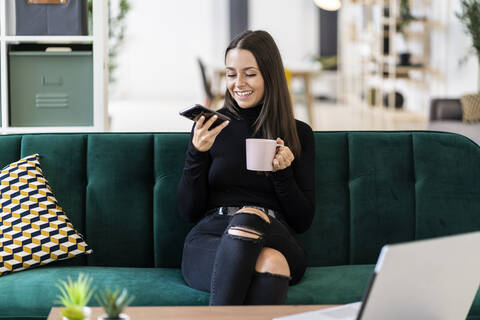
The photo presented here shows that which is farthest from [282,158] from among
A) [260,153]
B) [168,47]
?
[168,47]

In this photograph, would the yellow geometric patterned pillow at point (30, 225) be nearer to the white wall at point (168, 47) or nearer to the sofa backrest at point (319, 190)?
the sofa backrest at point (319, 190)

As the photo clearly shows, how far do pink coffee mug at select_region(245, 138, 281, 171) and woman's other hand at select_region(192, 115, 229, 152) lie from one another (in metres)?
0.13

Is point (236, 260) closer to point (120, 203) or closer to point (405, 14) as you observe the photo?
point (120, 203)

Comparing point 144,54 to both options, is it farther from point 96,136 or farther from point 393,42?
point 96,136

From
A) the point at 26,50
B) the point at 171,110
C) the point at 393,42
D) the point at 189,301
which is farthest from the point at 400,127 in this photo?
the point at 189,301

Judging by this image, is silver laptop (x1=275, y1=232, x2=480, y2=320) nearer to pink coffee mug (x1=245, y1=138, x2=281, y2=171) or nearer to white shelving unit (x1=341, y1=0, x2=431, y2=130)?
pink coffee mug (x1=245, y1=138, x2=281, y2=171)

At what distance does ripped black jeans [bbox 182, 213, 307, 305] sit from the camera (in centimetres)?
162

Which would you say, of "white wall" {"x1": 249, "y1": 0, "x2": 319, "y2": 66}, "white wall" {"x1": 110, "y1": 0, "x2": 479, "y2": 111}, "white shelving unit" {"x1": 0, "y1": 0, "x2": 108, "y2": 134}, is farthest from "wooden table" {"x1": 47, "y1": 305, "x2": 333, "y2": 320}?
"white wall" {"x1": 249, "y1": 0, "x2": 319, "y2": 66}

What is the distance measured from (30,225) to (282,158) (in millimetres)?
823

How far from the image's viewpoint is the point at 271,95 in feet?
6.84

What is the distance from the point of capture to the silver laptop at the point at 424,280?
39.9 inches

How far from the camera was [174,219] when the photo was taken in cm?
218

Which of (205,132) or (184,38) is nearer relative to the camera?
(205,132)

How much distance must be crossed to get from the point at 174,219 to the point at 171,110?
7.53 metres
